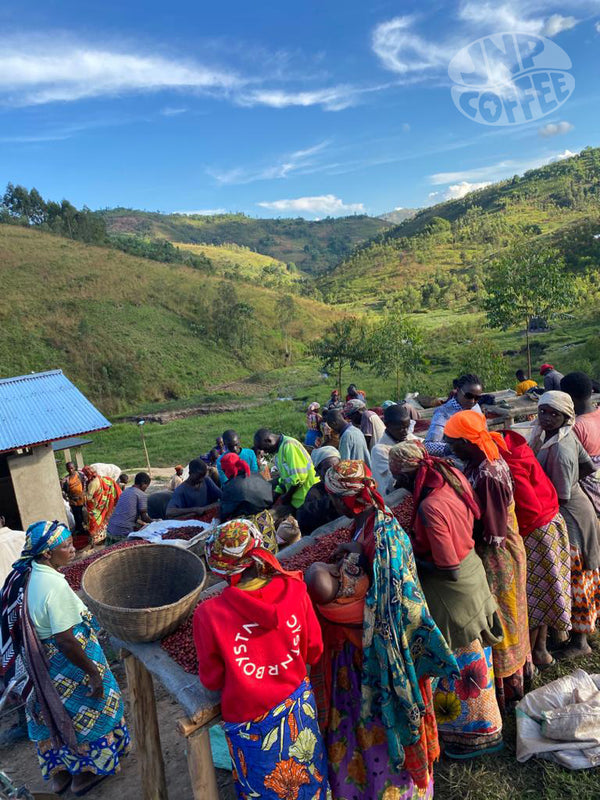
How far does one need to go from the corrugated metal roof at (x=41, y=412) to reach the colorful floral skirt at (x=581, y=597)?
6.02 metres

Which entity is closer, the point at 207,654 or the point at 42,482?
the point at 207,654

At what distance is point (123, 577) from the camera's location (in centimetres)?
308

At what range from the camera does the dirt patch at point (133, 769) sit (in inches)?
123

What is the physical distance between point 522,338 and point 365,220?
475ft

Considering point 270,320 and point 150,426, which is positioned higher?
point 270,320

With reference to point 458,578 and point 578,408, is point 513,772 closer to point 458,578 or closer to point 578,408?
point 458,578

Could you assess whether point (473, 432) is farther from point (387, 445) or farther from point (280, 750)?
point (280, 750)

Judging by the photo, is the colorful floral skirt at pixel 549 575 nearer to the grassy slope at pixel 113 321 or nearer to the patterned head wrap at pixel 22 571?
the patterned head wrap at pixel 22 571

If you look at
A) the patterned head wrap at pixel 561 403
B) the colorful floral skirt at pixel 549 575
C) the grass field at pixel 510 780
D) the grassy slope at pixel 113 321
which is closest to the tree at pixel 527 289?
the patterned head wrap at pixel 561 403

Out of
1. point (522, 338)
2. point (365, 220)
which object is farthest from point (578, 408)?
point (365, 220)

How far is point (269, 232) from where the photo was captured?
474 feet

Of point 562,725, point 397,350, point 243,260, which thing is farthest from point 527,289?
point 243,260

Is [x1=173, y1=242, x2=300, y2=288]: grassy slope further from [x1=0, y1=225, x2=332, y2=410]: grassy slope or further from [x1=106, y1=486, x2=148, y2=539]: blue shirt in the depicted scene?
[x1=106, y1=486, x2=148, y2=539]: blue shirt

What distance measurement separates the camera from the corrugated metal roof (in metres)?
6.82
